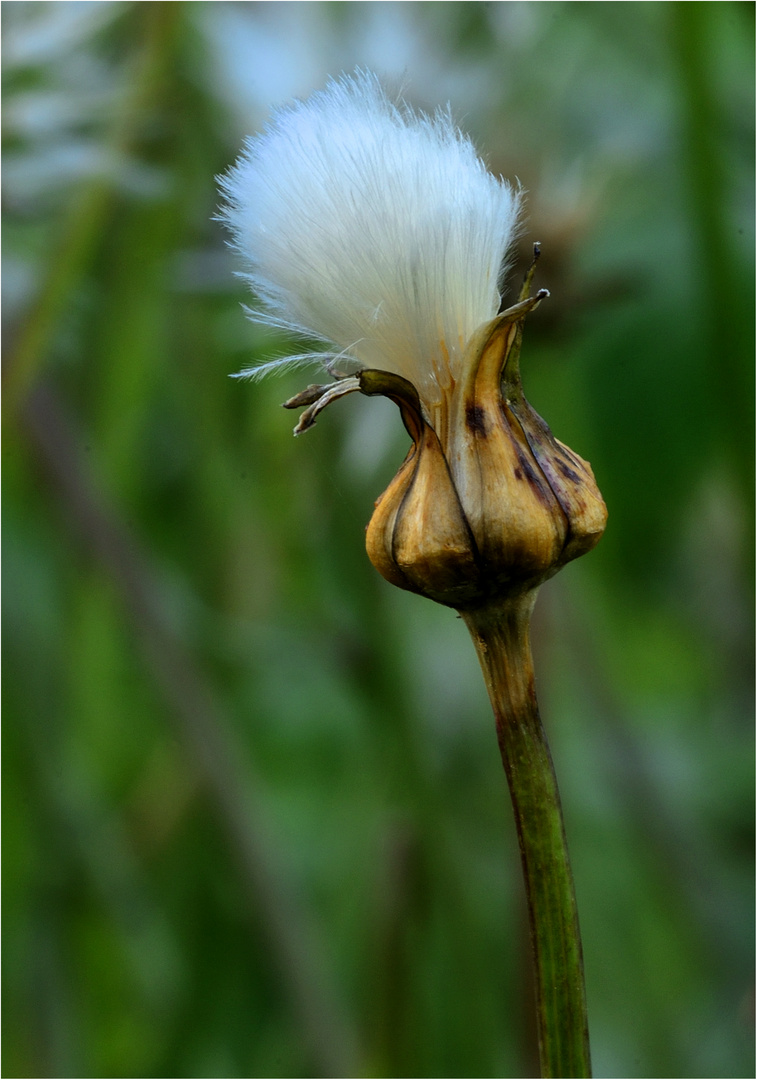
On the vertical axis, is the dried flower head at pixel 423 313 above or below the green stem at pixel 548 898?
above

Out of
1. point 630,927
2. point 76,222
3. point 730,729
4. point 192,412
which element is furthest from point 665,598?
point 76,222

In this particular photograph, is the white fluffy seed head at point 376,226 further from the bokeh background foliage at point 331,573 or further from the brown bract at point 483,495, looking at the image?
the bokeh background foliage at point 331,573

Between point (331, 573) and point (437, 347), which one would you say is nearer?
point (437, 347)

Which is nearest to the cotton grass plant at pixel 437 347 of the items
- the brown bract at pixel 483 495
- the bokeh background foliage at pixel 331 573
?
the brown bract at pixel 483 495

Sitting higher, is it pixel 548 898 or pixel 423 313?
pixel 423 313

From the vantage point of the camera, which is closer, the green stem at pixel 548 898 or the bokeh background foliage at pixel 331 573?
the green stem at pixel 548 898

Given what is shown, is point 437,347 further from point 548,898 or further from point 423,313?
point 548,898

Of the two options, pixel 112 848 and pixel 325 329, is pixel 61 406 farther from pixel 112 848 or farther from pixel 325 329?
pixel 325 329

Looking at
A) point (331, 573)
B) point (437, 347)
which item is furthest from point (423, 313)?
point (331, 573)
